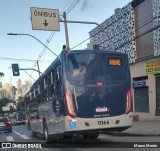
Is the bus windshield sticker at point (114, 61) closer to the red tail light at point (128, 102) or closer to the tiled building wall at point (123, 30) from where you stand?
the red tail light at point (128, 102)

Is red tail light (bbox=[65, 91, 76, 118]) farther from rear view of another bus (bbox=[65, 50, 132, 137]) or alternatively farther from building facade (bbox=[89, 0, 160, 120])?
building facade (bbox=[89, 0, 160, 120])

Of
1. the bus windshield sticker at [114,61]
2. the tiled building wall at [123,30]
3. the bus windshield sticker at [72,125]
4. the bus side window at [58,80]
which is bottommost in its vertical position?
the bus windshield sticker at [72,125]

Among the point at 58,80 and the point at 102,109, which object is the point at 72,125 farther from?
the point at 58,80

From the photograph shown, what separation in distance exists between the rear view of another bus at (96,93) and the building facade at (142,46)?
35.8 ft

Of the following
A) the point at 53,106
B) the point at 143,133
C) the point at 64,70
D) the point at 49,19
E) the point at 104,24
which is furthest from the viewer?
the point at 104,24

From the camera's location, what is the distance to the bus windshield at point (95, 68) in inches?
541

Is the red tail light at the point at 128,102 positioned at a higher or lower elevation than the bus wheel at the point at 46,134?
higher

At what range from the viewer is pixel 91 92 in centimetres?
1372

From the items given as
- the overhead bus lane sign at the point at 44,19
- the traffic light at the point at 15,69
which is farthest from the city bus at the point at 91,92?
the traffic light at the point at 15,69

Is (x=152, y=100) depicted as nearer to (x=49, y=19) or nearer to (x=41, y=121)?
(x=49, y=19)

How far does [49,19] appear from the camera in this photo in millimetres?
24844

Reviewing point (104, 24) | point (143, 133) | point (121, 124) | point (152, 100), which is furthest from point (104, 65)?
point (104, 24)

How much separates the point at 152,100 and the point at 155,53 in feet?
11.4

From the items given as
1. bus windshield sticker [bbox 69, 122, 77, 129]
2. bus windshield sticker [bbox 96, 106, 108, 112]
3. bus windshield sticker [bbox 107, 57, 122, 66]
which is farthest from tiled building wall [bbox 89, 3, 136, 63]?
bus windshield sticker [bbox 69, 122, 77, 129]
